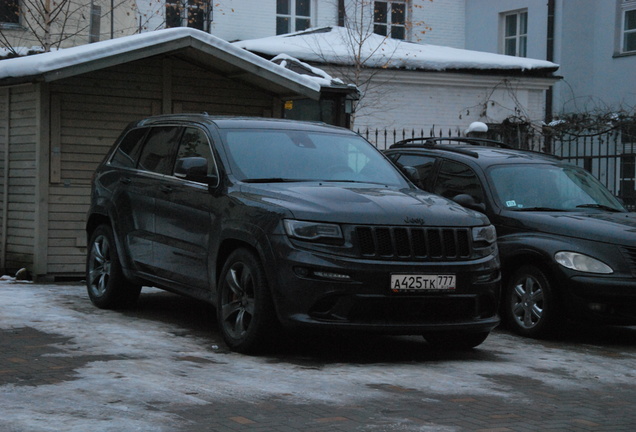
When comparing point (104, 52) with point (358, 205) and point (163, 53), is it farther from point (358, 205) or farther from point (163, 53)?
point (358, 205)

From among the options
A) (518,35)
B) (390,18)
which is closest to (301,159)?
(390,18)

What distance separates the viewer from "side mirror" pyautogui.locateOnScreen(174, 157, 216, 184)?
866 cm

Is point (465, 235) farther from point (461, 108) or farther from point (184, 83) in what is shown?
point (461, 108)

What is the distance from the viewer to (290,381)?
7074 mm

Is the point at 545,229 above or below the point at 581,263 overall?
above

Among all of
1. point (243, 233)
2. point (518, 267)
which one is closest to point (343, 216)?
point (243, 233)

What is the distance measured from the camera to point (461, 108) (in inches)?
1004

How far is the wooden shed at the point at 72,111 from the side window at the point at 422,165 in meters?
2.64

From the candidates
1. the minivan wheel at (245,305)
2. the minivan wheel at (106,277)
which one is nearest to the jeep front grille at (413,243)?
the minivan wheel at (245,305)

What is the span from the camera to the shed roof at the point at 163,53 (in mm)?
12219

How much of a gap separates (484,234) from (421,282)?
85 centimetres

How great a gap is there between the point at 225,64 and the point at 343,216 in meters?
6.51

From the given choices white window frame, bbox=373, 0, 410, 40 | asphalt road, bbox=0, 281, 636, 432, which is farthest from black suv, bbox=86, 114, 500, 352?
white window frame, bbox=373, 0, 410, 40

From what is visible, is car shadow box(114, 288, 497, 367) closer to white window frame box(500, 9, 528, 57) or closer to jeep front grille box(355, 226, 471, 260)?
jeep front grille box(355, 226, 471, 260)
